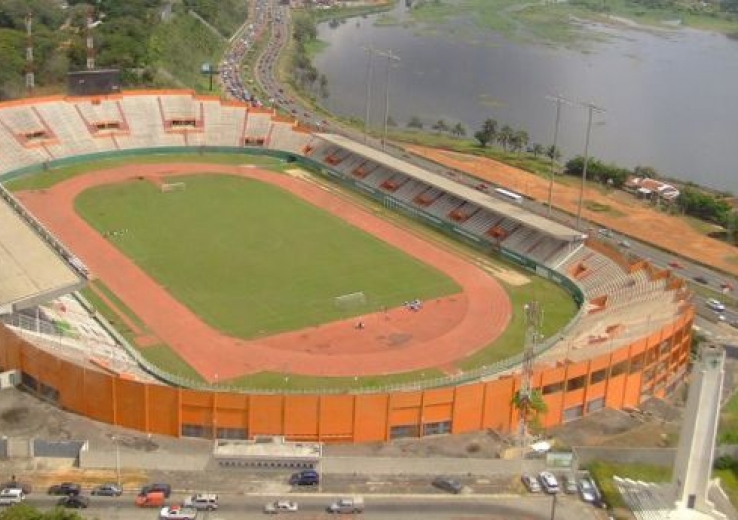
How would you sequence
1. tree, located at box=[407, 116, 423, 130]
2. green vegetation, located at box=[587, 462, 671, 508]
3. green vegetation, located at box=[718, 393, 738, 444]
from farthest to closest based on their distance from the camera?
tree, located at box=[407, 116, 423, 130]
green vegetation, located at box=[718, 393, 738, 444]
green vegetation, located at box=[587, 462, 671, 508]

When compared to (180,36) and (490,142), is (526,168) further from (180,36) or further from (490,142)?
(180,36)

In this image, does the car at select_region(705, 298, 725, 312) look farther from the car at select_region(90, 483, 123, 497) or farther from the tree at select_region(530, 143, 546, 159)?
the tree at select_region(530, 143, 546, 159)

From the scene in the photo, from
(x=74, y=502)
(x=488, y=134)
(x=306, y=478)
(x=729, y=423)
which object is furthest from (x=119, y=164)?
(x=729, y=423)

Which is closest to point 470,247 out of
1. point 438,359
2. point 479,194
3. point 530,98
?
point 479,194

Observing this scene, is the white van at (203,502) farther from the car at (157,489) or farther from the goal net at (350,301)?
the goal net at (350,301)

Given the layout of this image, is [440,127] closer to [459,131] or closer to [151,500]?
[459,131]

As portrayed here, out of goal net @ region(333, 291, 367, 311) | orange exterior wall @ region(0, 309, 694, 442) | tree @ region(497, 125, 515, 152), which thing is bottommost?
goal net @ region(333, 291, 367, 311)

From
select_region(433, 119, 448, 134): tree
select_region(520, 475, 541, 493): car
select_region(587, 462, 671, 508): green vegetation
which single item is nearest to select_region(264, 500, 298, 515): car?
select_region(520, 475, 541, 493): car
